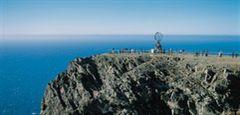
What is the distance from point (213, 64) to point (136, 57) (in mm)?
19190

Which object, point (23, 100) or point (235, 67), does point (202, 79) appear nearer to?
point (235, 67)

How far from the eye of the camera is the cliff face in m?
67.3

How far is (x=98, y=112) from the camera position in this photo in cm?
7494

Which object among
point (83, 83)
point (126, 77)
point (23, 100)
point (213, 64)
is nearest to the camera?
point (213, 64)

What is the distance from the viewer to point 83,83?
82375mm

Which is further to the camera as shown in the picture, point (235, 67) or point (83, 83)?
point (83, 83)

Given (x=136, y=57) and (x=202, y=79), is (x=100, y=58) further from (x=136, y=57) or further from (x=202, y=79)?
(x=202, y=79)

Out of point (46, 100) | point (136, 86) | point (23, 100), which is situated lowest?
point (23, 100)

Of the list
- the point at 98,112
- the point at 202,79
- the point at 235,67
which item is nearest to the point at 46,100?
the point at 98,112

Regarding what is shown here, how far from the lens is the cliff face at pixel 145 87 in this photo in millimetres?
67312

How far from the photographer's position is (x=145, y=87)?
7412 centimetres

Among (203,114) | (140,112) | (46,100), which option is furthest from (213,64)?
(46,100)

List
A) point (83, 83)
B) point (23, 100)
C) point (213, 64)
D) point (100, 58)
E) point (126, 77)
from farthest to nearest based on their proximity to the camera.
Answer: point (23, 100) < point (100, 58) < point (83, 83) < point (126, 77) < point (213, 64)

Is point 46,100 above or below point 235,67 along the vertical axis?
below
